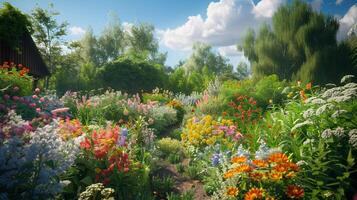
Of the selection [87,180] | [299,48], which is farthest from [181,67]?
[87,180]

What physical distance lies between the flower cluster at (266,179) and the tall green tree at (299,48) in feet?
63.9

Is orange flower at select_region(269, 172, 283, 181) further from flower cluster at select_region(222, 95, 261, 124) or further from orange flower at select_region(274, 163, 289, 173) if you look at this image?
flower cluster at select_region(222, 95, 261, 124)

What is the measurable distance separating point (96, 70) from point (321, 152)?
28121mm

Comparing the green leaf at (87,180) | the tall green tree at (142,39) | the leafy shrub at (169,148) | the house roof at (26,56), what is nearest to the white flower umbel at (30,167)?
the green leaf at (87,180)

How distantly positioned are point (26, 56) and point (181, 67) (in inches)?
654

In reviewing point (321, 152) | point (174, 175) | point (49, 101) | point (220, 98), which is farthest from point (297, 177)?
point (49, 101)

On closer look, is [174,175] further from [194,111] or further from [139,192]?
[194,111]

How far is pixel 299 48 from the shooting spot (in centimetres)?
2309

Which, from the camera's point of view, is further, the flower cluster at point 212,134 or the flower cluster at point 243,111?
the flower cluster at point 243,111

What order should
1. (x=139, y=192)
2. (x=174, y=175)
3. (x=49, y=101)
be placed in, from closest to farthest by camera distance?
(x=139, y=192) → (x=174, y=175) → (x=49, y=101)

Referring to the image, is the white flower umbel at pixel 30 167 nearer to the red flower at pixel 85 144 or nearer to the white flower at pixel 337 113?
the red flower at pixel 85 144

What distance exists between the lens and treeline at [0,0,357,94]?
→ 2173 centimetres

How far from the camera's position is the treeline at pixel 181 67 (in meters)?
21.7

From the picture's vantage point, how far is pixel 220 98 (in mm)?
10953
